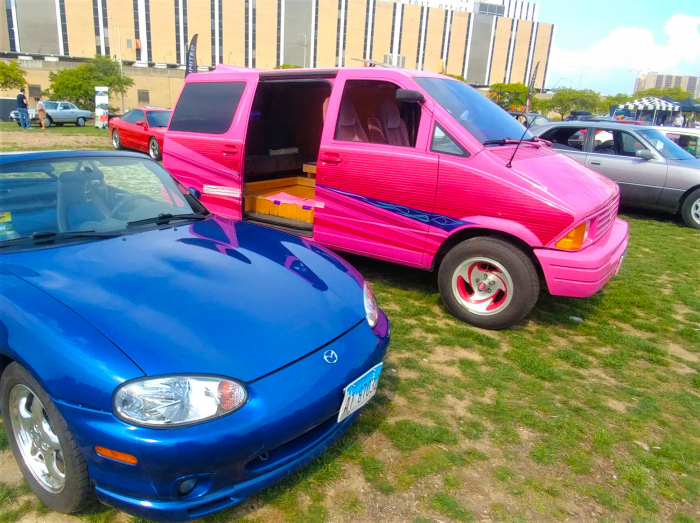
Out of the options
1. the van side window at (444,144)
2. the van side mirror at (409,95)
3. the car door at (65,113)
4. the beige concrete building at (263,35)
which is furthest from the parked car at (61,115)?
the beige concrete building at (263,35)

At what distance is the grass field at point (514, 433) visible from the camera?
7.37ft

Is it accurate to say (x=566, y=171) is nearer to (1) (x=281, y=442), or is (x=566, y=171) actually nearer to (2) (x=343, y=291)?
(2) (x=343, y=291)

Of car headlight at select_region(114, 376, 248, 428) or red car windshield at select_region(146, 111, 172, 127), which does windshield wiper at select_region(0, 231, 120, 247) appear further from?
red car windshield at select_region(146, 111, 172, 127)

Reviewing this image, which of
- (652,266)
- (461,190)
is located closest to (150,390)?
(461,190)

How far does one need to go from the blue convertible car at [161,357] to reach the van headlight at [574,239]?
1.73 m

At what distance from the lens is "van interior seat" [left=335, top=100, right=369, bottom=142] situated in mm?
4617

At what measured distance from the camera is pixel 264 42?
7856 centimetres

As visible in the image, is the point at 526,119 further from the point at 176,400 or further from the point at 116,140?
the point at 116,140

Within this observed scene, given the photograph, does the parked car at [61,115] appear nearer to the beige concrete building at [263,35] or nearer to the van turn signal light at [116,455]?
the van turn signal light at [116,455]

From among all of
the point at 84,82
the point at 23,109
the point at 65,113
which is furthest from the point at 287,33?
the point at 23,109

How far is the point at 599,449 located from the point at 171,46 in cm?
8517

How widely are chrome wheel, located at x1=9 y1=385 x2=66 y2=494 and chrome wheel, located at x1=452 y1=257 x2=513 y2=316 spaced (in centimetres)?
302

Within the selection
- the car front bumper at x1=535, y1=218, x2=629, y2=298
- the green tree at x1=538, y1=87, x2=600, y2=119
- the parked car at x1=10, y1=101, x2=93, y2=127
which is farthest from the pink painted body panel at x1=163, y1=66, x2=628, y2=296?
the green tree at x1=538, y1=87, x2=600, y2=119

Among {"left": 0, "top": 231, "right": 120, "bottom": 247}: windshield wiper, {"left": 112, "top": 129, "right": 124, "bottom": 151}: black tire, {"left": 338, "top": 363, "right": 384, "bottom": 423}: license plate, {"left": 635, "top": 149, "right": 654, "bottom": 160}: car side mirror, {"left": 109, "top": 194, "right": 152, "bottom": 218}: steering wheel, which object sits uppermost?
{"left": 635, "top": 149, "right": 654, "bottom": 160}: car side mirror
